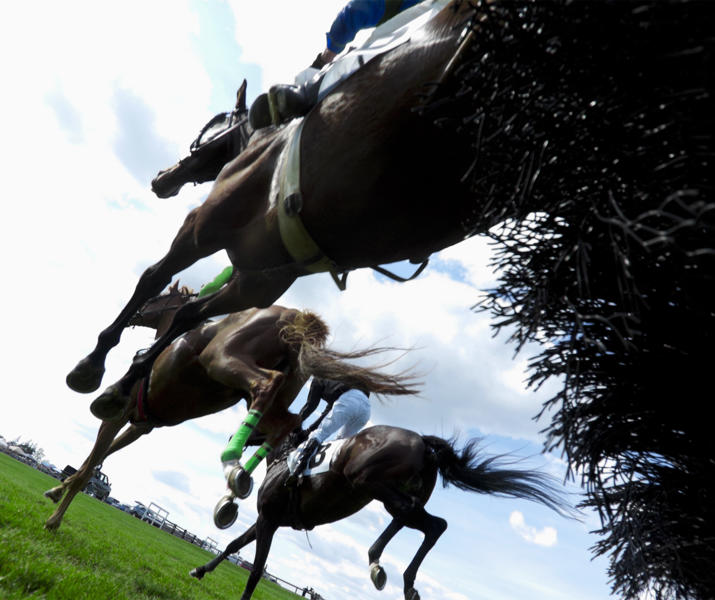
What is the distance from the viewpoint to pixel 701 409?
1.40 meters

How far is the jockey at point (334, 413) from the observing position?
603 centimetres

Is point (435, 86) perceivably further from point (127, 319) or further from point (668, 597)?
point (127, 319)

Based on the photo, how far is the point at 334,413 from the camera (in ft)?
20.0

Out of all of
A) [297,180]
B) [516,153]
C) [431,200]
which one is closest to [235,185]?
[297,180]

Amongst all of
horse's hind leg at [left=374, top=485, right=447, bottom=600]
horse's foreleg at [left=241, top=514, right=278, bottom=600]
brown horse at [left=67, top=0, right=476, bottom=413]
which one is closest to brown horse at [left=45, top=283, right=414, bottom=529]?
horse's hind leg at [left=374, top=485, right=447, bottom=600]

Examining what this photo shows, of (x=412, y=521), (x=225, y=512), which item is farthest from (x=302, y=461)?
(x=225, y=512)

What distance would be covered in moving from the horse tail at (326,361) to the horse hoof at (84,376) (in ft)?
4.98

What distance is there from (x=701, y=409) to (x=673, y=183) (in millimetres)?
646

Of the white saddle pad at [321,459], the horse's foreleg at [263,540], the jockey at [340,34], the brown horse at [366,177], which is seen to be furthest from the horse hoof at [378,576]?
the jockey at [340,34]

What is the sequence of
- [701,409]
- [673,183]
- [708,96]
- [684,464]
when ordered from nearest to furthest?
1. [708,96]
2. [673,183]
3. [701,409]
4. [684,464]

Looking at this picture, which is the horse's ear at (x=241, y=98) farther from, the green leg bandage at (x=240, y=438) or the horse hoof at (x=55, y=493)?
the horse hoof at (x=55, y=493)

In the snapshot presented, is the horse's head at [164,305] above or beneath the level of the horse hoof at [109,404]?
above

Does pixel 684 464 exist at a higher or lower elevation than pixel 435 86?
lower

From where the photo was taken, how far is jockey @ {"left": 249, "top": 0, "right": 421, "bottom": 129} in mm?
2344
